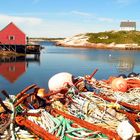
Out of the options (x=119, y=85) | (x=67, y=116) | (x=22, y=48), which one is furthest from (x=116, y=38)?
(x=67, y=116)

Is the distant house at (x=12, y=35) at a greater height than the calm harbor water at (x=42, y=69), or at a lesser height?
greater

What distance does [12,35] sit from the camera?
70.8m

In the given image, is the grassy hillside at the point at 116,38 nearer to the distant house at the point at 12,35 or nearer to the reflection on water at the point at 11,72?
the distant house at the point at 12,35

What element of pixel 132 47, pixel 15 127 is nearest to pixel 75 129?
pixel 15 127

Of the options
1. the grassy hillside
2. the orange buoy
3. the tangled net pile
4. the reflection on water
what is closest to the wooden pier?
the reflection on water

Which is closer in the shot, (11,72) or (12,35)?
(11,72)

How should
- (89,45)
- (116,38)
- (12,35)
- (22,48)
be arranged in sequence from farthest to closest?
1. (116,38)
2. (89,45)
3. (22,48)
4. (12,35)

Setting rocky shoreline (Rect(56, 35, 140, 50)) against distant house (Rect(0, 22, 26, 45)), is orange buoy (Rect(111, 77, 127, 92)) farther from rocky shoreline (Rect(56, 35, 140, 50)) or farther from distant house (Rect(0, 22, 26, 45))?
rocky shoreline (Rect(56, 35, 140, 50))

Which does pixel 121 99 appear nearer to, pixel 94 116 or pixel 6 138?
pixel 94 116

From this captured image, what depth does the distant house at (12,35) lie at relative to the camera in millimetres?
70000

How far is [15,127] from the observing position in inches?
395

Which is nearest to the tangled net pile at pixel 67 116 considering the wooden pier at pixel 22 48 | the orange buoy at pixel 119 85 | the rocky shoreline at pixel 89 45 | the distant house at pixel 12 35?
the orange buoy at pixel 119 85

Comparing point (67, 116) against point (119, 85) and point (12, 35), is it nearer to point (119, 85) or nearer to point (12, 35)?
point (119, 85)

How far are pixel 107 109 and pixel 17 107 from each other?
3291 millimetres
